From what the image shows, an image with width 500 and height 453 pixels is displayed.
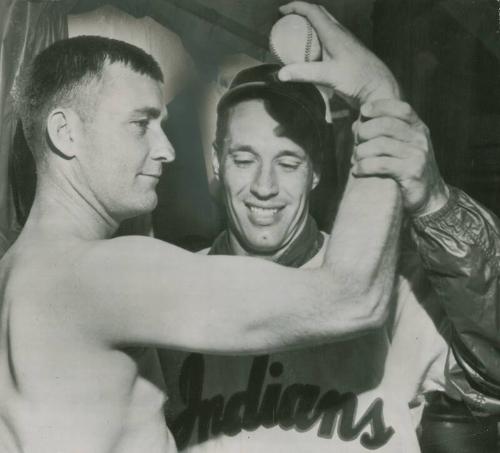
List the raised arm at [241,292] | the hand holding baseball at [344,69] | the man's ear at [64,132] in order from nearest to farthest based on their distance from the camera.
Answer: the raised arm at [241,292]
the hand holding baseball at [344,69]
the man's ear at [64,132]

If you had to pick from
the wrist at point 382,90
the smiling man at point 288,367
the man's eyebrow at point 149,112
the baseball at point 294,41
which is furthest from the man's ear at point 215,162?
the wrist at point 382,90

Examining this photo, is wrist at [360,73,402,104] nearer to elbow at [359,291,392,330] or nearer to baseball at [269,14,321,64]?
baseball at [269,14,321,64]

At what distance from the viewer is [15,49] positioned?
5.12 feet

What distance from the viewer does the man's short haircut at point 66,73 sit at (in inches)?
57.8

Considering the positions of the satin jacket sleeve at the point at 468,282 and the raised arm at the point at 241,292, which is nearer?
the raised arm at the point at 241,292

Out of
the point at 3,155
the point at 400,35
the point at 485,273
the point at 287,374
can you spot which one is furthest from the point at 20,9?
the point at 485,273

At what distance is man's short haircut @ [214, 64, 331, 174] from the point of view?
151 cm

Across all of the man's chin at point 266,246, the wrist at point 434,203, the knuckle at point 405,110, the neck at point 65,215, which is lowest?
the man's chin at point 266,246

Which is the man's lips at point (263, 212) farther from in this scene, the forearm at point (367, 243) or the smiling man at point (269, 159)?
the forearm at point (367, 243)

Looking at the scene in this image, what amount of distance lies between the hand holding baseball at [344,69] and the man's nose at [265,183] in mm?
223

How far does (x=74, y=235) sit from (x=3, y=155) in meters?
0.32

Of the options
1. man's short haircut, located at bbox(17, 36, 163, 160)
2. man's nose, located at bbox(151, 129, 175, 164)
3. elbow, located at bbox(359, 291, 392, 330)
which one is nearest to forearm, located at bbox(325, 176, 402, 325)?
elbow, located at bbox(359, 291, 392, 330)

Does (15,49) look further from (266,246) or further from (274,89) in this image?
(266,246)

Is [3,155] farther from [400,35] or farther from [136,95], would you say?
[400,35]
